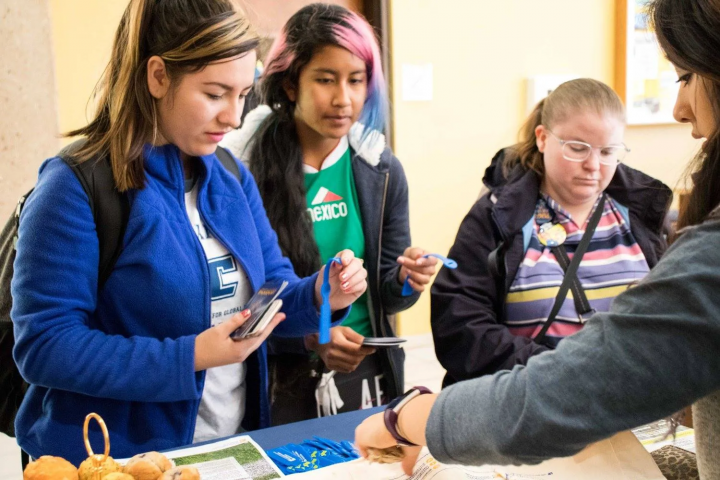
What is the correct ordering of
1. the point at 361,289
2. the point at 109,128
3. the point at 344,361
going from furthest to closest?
the point at 344,361 < the point at 361,289 < the point at 109,128

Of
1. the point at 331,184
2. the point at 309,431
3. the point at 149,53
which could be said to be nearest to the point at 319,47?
the point at 331,184

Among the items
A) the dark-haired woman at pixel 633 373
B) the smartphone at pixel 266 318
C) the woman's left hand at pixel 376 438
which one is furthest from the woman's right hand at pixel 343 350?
the dark-haired woman at pixel 633 373

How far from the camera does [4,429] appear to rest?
4.98 ft

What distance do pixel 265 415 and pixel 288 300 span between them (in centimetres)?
27

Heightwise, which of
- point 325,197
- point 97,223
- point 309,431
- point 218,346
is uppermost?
point 97,223

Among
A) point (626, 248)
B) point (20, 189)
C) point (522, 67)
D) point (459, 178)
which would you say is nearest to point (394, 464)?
point (626, 248)

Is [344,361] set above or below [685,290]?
below

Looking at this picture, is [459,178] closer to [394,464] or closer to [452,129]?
[452,129]

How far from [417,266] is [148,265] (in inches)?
30.5

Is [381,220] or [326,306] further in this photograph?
[381,220]

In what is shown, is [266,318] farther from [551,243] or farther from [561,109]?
[561,109]

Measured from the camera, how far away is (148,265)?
133 centimetres

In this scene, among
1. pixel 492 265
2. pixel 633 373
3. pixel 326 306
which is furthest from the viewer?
pixel 492 265

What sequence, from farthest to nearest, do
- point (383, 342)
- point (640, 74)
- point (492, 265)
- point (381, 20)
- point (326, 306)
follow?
point (640, 74) → point (381, 20) → point (492, 265) → point (383, 342) → point (326, 306)
